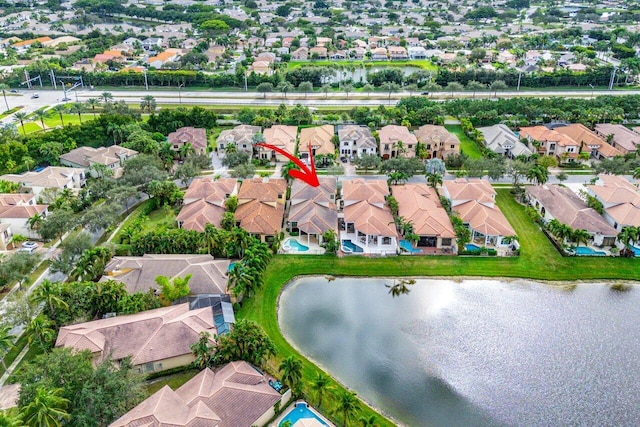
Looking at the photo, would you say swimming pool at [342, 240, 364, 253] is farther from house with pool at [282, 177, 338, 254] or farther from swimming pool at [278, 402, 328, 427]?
swimming pool at [278, 402, 328, 427]

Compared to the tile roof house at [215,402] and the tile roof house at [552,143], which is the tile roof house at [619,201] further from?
the tile roof house at [215,402]

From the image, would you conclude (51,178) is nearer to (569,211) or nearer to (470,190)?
(470,190)

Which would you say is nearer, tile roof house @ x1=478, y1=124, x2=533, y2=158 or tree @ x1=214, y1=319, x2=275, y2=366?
tree @ x1=214, y1=319, x2=275, y2=366

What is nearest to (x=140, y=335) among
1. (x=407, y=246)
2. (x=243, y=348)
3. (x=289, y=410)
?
(x=243, y=348)

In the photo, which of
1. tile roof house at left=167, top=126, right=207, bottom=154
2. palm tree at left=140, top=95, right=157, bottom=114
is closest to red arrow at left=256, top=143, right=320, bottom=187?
tile roof house at left=167, top=126, right=207, bottom=154

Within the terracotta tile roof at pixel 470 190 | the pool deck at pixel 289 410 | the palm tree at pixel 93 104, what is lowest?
the pool deck at pixel 289 410

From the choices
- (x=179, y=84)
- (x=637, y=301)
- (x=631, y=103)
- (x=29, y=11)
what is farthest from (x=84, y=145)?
(x=29, y=11)

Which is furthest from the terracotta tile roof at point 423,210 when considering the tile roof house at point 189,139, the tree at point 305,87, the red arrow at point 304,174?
the tree at point 305,87
